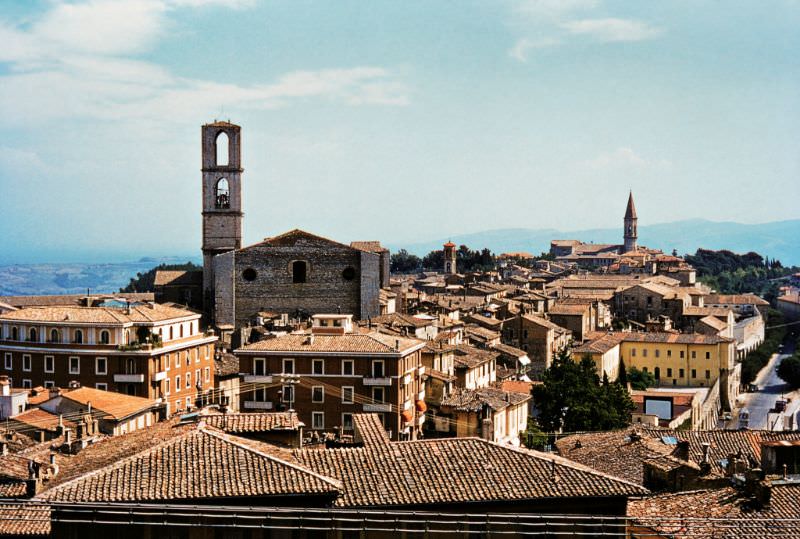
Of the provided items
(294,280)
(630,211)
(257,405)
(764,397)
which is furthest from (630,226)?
(257,405)

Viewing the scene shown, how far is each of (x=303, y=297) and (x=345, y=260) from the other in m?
3.05

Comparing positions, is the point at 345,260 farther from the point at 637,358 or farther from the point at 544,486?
the point at 544,486

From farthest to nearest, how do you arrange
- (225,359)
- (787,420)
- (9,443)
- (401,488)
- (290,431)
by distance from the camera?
(787,420) < (225,359) < (9,443) < (290,431) < (401,488)

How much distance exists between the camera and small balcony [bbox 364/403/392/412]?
34.1 metres

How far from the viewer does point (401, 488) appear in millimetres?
15172

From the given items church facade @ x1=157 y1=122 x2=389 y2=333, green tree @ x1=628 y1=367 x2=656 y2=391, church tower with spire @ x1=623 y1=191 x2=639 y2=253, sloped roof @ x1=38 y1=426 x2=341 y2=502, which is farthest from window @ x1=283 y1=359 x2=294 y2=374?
church tower with spire @ x1=623 y1=191 x2=639 y2=253

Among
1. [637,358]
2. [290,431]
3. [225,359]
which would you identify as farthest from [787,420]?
[290,431]

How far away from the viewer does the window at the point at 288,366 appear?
34531 millimetres

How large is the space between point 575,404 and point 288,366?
11971 millimetres

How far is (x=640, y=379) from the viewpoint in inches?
2569

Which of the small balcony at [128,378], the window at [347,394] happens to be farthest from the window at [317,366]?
the small balcony at [128,378]

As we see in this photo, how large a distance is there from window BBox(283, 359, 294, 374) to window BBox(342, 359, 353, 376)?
158 cm

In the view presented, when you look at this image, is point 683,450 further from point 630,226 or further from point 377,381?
point 630,226

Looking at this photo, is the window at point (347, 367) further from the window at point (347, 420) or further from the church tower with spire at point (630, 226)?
the church tower with spire at point (630, 226)
